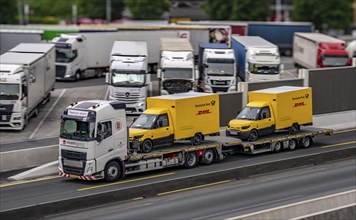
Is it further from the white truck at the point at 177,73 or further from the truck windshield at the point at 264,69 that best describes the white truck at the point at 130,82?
the truck windshield at the point at 264,69

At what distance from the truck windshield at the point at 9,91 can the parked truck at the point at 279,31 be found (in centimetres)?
4328

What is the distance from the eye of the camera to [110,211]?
28750 mm

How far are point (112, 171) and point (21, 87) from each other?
1148 centimetres

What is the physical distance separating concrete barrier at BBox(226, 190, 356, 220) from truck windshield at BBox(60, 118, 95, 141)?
40.1 ft

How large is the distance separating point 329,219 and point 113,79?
26947 mm

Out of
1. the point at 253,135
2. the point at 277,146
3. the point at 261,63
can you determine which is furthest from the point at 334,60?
the point at 253,135

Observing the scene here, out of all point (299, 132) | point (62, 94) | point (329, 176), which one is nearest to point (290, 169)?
point (329, 176)

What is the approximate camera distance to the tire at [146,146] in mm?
35656

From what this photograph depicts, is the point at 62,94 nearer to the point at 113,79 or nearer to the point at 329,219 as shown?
the point at 113,79

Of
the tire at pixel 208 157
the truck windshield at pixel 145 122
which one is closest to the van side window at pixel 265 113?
the tire at pixel 208 157

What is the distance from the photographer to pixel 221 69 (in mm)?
52594

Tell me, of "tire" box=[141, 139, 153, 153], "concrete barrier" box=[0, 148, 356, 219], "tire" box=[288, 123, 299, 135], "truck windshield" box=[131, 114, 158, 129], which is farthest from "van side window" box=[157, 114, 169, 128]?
"tire" box=[288, 123, 299, 135]

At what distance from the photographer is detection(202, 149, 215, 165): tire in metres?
37.4

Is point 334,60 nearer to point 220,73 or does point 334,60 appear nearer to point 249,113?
point 220,73
